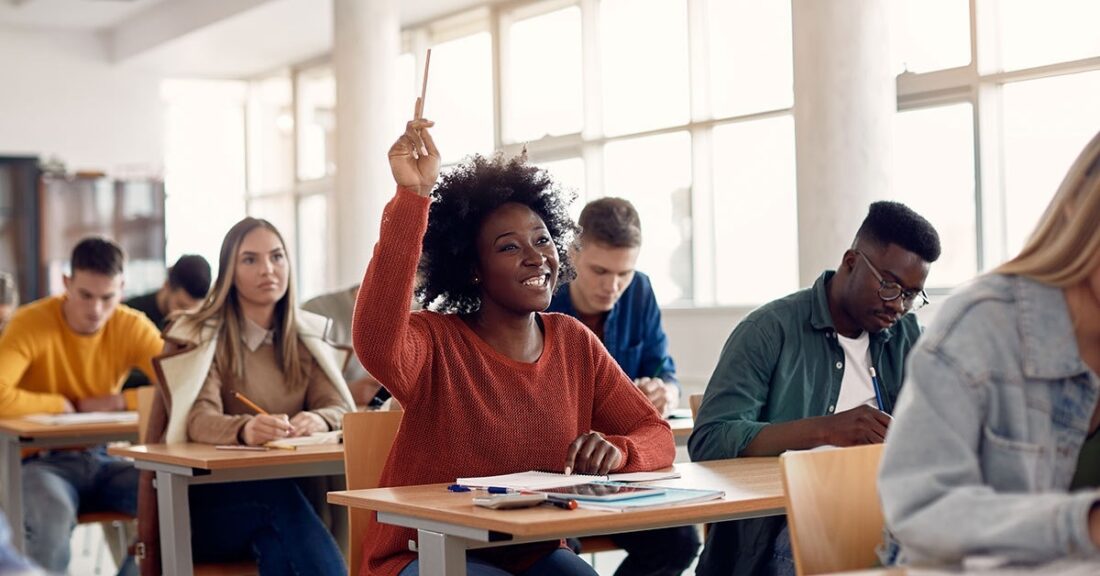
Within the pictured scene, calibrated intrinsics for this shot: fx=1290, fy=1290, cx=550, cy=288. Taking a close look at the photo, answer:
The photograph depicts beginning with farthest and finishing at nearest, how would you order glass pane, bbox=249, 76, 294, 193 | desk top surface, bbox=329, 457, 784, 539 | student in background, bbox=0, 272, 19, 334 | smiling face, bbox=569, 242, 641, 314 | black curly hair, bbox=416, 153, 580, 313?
1. glass pane, bbox=249, 76, 294, 193
2. student in background, bbox=0, 272, 19, 334
3. smiling face, bbox=569, 242, 641, 314
4. black curly hair, bbox=416, 153, 580, 313
5. desk top surface, bbox=329, 457, 784, 539

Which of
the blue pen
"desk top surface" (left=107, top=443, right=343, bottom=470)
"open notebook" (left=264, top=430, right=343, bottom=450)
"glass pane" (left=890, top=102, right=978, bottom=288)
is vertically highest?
Result: "glass pane" (left=890, top=102, right=978, bottom=288)

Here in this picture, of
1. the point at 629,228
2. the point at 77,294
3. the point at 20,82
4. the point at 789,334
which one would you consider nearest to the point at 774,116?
the point at 629,228

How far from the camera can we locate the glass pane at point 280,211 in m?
12.2

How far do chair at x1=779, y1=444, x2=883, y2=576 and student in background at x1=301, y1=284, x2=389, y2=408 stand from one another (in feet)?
8.84

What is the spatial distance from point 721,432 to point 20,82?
32.3 feet

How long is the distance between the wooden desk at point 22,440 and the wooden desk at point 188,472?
956mm

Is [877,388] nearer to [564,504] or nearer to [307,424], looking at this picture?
[564,504]

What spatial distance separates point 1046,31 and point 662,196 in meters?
2.91

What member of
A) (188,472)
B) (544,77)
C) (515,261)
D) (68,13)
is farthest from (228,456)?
(68,13)

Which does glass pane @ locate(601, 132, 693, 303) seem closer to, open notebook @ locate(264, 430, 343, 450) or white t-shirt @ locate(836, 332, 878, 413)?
open notebook @ locate(264, 430, 343, 450)

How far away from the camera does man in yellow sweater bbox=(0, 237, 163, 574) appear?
4.65 meters

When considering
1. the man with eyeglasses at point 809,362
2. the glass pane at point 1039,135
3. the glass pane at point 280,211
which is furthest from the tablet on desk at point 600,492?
the glass pane at point 280,211

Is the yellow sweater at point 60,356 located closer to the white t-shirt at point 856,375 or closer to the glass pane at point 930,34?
the white t-shirt at point 856,375

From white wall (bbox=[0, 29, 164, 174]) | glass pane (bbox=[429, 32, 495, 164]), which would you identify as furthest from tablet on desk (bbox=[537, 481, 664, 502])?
white wall (bbox=[0, 29, 164, 174])
